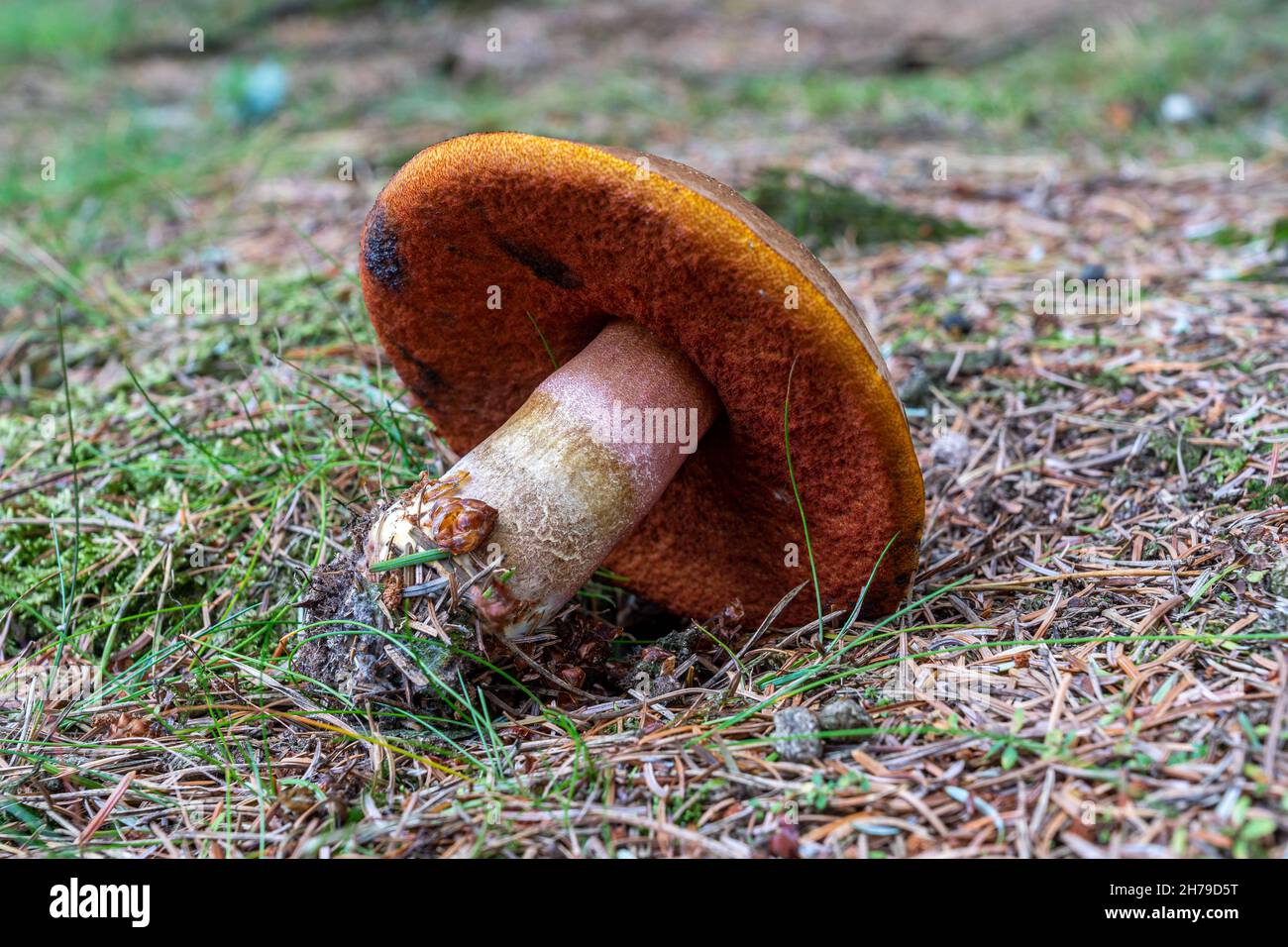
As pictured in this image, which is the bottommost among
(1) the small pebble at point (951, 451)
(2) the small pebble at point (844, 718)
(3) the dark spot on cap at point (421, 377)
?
(2) the small pebble at point (844, 718)

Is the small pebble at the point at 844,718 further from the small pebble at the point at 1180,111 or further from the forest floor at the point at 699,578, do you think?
the small pebble at the point at 1180,111

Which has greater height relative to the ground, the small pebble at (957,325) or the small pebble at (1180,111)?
the small pebble at (1180,111)

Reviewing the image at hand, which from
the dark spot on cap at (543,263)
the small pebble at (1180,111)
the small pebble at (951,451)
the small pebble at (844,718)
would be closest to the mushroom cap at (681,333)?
the dark spot on cap at (543,263)

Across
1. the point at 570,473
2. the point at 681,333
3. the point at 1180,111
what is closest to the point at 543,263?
the point at 681,333

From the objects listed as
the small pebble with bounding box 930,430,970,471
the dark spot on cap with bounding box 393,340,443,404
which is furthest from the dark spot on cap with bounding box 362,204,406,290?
the small pebble with bounding box 930,430,970,471

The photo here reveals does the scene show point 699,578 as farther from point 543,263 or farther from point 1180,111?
point 1180,111

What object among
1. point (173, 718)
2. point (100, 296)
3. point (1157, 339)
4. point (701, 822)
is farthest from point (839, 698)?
point (100, 296)
